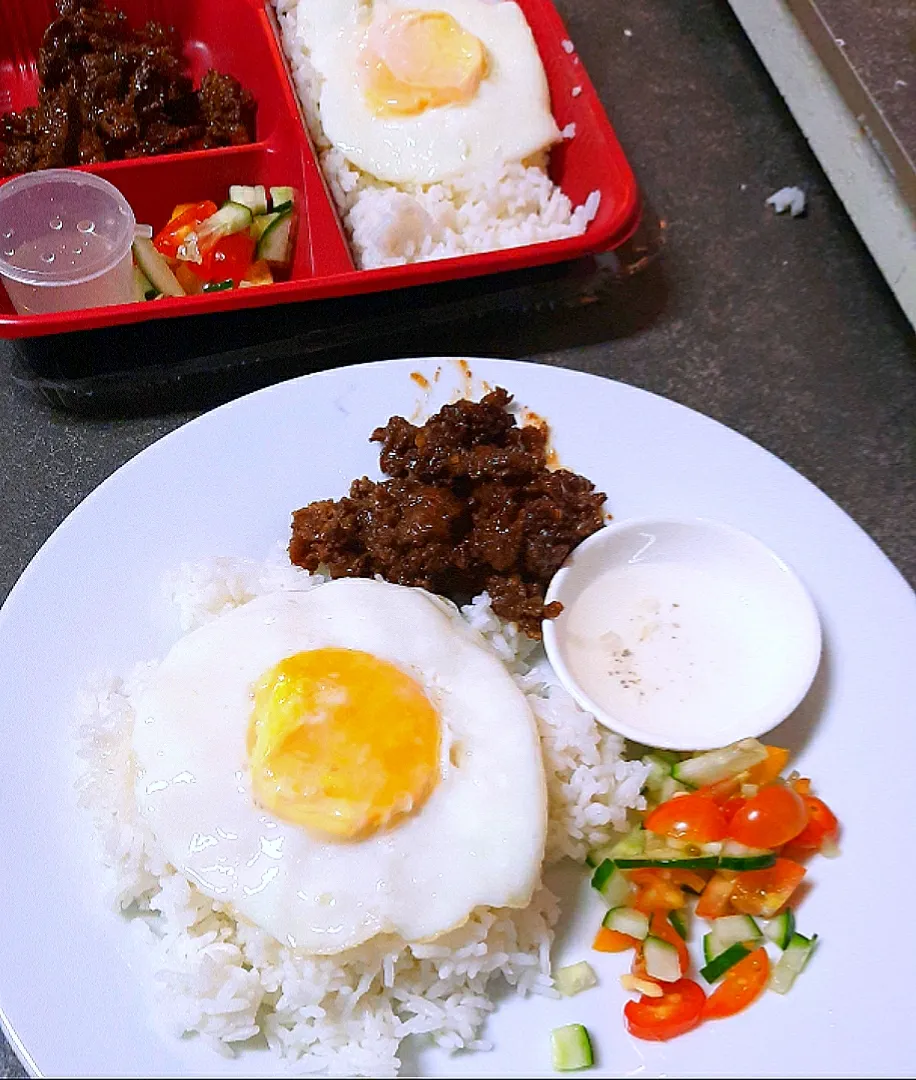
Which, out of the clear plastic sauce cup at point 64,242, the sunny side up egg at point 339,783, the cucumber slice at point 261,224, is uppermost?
the clear plastic sauce cup at point 64,242

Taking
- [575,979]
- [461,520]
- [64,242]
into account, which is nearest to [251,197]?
[64,242]

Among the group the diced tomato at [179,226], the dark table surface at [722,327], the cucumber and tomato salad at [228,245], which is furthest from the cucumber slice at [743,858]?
the diced tomato at [179,226]

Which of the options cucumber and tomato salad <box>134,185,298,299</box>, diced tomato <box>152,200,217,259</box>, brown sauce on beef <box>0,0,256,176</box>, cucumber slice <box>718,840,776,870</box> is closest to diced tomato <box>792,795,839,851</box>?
cucumber slice <box>718,840,776,870</box>

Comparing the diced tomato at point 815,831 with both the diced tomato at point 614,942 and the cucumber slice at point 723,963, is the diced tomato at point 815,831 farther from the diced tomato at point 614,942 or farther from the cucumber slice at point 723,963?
the diced tomato at point 614,942

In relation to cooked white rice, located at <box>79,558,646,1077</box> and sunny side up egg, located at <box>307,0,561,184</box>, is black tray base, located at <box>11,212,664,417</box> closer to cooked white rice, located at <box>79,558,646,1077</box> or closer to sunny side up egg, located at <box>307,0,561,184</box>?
sunny side up egg, located at <box>307,0,561,184</box>

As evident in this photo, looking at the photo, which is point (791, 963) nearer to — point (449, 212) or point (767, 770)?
point (767, 770)

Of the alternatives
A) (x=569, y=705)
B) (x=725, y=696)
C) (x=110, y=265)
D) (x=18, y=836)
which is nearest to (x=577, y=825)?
(x=569, y=705)

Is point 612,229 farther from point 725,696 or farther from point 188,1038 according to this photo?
point 188,1038
